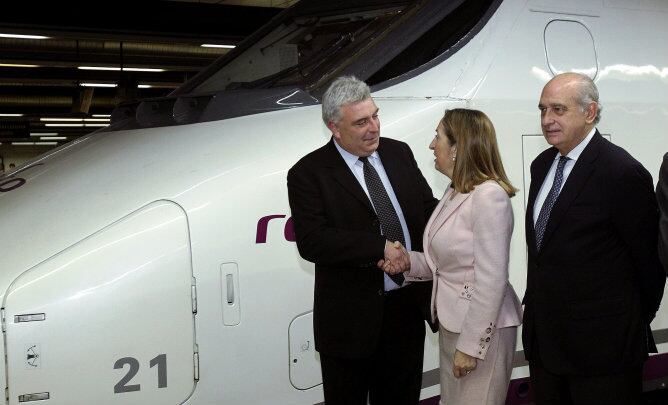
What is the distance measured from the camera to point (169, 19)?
10711 millimetres

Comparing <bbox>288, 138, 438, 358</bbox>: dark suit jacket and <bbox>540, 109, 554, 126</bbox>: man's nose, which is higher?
<bbox>540, 109, 554, 126</bbox>: man's nose

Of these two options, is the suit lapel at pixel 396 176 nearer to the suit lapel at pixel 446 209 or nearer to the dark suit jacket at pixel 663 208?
the suit lapel at pixel 446 209

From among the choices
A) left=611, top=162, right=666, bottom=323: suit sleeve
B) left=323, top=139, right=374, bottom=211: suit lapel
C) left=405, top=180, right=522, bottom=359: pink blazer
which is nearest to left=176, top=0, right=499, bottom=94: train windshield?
left=323, top=139, right=374, bottom=211: suit lapel

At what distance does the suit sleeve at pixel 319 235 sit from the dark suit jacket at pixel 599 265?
629mm

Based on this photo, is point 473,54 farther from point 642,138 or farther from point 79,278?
point 79,278

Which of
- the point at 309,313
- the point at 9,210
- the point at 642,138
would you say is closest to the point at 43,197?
the point at 9,210

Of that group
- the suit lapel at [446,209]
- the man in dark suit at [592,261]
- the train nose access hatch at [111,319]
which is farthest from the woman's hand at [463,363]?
the train nose access hatch at [111,319]

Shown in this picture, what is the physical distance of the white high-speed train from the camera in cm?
343

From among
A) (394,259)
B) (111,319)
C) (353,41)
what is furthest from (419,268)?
(353,41)

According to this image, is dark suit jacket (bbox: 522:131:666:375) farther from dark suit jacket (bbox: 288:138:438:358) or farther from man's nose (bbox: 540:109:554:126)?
dark suit jacket (bbox: 288:138:438:358)

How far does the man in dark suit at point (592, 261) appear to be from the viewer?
312cm

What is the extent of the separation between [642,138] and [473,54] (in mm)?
1075

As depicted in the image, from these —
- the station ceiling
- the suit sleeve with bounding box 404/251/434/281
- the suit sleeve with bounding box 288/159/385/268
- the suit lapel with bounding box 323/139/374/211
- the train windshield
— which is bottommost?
the suit sleeve with bounding box 404/251/434/281

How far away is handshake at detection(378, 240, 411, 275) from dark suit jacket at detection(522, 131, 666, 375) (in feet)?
1.62
